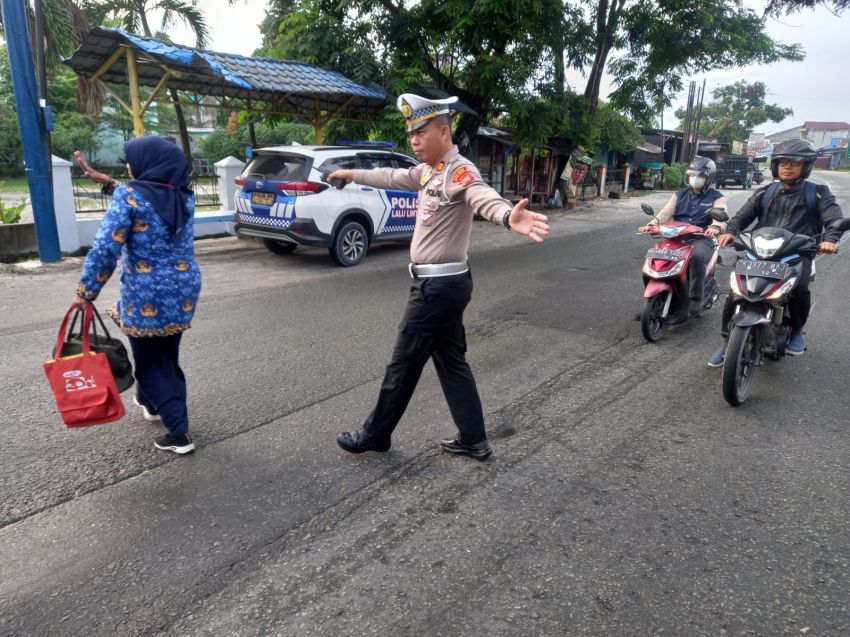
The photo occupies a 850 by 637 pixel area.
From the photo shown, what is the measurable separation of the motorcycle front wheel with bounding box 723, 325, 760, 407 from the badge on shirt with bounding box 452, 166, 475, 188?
232 centimetres

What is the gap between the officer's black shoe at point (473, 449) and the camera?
3.27 m

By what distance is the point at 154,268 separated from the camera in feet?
10.1

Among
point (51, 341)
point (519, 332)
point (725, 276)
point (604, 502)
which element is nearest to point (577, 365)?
point (519, 332)

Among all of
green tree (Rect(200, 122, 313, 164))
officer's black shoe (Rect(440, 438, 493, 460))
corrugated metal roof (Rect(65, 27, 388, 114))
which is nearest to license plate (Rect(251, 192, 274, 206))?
corrugated metal roof (Rect(65, 27, 388, 114))

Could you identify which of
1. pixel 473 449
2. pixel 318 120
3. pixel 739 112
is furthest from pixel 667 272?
pixel 739 112

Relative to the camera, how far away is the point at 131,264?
3.05 meters

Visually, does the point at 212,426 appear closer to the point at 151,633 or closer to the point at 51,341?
the point at 151,633

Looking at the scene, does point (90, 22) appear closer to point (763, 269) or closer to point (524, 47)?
point (524, 47)

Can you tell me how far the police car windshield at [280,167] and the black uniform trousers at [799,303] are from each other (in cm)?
577

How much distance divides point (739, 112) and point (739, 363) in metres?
78.3

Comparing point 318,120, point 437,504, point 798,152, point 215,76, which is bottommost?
point 437,504

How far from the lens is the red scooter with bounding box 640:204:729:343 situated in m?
5.40

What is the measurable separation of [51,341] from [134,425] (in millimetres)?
2184

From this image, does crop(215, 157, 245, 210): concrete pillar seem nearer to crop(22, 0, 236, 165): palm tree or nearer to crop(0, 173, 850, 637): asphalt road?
crop(22, 0, 236, 165): palm tree
